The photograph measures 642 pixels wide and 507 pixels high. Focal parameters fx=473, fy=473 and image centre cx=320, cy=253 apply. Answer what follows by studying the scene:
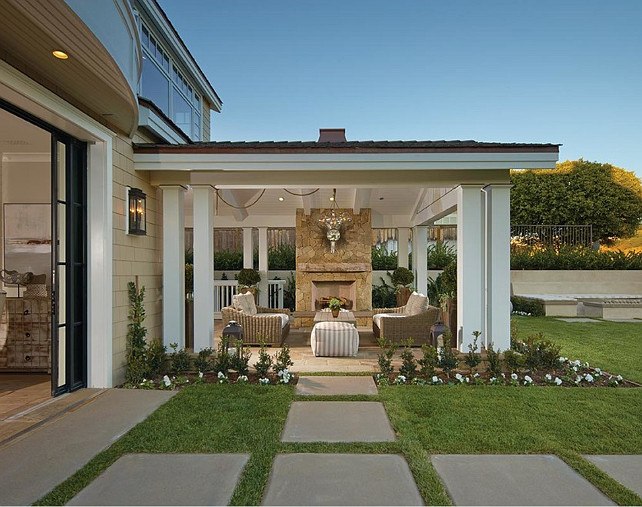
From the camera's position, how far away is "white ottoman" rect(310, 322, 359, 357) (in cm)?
755

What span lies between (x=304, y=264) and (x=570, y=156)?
1677 centimetres

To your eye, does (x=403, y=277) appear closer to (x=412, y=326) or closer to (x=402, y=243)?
(x=402, y=243)

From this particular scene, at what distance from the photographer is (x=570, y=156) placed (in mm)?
22594

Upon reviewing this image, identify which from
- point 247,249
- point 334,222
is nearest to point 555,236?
point 334,222

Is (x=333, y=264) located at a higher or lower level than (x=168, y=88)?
lower

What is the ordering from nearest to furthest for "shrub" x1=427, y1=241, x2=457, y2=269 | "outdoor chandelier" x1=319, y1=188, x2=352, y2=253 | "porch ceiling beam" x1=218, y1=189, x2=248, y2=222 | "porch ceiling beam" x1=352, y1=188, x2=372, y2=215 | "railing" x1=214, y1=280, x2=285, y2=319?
"porch ceiling beam" x1=218, y1=189, x2=248, y2=222 < "porch ceiling beam" x1=352, y1=188, x2=372, y2=215 < "outdoor chandelier" x1=319, y1=188, x2=352, y2=253 < "railing" x1=214, y1=280, x2=285, y2=319 < "shrub" x1=427, y1=241, x2=457, y2=269

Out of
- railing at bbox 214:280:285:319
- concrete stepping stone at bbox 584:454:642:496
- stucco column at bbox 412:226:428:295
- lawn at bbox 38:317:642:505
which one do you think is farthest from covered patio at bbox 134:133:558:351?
railing at bbox 214:280:285:319

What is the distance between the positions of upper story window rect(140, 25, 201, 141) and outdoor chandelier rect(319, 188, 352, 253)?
392 centimetres

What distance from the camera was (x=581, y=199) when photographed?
20844mm

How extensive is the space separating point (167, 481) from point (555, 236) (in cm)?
1920

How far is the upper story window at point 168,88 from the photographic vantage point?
8.85 m

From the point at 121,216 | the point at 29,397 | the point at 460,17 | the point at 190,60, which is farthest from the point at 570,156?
the point at 29,397

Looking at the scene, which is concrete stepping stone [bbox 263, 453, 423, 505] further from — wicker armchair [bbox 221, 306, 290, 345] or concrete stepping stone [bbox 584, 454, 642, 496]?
wicker armchair [bbox 221, 306, 290, 345]

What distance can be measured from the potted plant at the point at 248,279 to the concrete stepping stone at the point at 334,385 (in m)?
6.42
